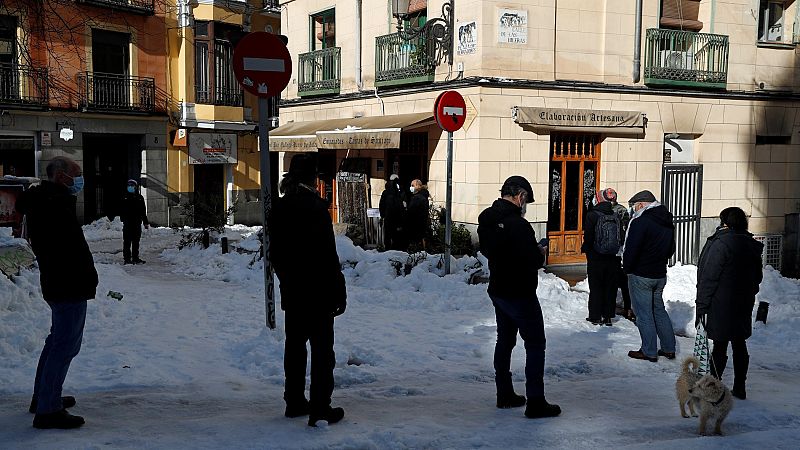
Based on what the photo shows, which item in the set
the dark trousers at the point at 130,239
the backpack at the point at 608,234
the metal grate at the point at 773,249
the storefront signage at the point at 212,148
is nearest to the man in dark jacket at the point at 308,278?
the backpack at the point at 608,234

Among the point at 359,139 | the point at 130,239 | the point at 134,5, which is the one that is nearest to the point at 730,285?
the point at 359,139

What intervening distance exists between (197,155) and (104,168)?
120 inches

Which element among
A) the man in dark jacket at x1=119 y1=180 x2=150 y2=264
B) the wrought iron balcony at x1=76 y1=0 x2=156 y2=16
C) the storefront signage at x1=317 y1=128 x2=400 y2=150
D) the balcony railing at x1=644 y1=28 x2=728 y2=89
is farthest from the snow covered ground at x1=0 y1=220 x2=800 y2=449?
the wrought iron balcony at x1=76 y1=0 x2=156 y2=16

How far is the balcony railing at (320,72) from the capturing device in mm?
19203

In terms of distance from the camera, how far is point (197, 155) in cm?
2627

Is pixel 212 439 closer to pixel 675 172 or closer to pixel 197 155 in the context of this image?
pixel 675 172

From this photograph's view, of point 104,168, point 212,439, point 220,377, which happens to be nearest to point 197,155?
point 104,168

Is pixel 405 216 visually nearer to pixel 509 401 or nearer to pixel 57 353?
pixel 509 401

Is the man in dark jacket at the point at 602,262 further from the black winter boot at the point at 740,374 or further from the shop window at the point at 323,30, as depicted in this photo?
the shop window at the point at 323,30

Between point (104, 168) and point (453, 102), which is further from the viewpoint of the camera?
point (104, 168)

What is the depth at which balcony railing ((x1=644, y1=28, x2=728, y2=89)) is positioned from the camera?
15.6 m

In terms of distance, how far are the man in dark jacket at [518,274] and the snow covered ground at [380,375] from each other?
1.10ft

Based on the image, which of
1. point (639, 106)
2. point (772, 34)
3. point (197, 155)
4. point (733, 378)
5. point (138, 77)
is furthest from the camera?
point (197, 155)

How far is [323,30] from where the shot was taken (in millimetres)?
20516
